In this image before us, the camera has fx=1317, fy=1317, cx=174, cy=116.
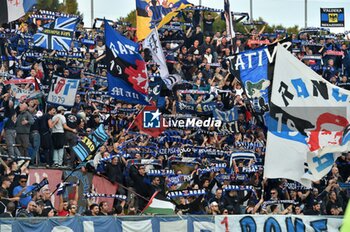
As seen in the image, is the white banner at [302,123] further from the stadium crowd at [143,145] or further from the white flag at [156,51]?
the white flag at [156,51]

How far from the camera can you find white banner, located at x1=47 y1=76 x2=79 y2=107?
30797 millimetres

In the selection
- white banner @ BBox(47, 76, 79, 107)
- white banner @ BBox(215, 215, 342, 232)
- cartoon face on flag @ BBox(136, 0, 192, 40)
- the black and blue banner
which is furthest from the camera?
the black and blue banner

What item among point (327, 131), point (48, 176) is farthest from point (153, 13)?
point (327, 131)

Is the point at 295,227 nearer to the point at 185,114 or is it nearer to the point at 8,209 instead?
the point at 8,209

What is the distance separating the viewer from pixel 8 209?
25.1 metres

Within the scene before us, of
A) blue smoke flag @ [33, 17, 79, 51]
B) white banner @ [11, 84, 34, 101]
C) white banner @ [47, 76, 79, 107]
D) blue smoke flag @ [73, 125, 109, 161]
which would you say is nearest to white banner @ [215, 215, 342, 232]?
blue smoke flag @ [73, 125, 109, 161]

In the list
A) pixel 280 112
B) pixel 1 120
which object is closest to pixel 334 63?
pixel 1 120

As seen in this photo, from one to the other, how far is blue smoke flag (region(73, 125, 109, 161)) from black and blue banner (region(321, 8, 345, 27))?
24749 mm

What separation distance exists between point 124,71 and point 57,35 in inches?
190

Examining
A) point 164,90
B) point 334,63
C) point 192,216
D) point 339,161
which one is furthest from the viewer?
point 334,63

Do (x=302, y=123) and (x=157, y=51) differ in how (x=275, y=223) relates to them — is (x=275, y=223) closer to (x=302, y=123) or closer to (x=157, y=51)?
(x=302, y=123)

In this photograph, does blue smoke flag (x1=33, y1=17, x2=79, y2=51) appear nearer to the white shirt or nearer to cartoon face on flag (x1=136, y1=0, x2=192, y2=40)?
cartoon face on flag (x1=136, y1=0, x2=192, y2=40)

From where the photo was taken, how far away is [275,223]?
26.1 metres

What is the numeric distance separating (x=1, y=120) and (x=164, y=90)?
693 centimetres
